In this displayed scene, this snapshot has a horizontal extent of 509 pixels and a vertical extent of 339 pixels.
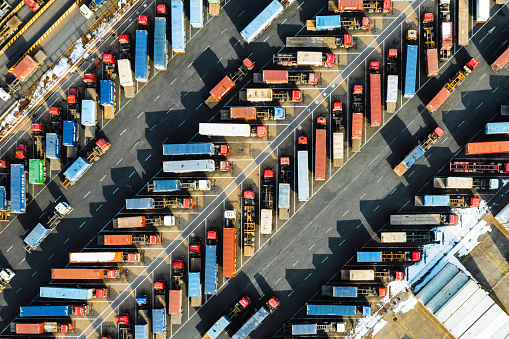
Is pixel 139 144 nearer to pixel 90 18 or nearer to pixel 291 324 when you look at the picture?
pixel 90 18

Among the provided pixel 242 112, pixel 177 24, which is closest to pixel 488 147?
pixel 242 112

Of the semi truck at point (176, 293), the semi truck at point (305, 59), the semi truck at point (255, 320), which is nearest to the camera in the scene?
the semi truck at point (255, 320)

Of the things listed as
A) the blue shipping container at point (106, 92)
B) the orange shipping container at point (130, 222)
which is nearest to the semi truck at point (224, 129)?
the blue shipping container at point (106, 92)

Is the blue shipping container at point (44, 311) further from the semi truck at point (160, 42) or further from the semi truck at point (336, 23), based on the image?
the semi truck at point (336, 23)

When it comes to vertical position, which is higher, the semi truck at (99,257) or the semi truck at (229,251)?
the semi truck at (99,257)

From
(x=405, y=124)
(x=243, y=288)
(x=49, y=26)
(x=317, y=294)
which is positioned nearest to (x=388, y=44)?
(x=405, y=124)

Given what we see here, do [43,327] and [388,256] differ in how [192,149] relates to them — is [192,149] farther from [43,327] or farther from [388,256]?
[43,327]
